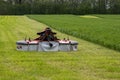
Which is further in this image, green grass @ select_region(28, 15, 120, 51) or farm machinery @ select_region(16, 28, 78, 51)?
green grass @ select_region(28, 15, 120, 51)

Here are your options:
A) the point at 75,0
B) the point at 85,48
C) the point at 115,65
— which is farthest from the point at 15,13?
the point at 115,65

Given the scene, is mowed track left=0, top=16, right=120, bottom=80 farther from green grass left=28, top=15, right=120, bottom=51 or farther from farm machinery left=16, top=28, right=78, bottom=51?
green grass left=28, top=15, right=120, bottom=51

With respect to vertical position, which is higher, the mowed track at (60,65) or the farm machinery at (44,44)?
the farm machinery at (44,44)

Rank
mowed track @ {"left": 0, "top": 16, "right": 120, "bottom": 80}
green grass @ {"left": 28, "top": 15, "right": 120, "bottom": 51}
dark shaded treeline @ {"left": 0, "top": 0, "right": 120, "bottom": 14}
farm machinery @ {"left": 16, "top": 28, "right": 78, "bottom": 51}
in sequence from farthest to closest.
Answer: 1. dark shaded treeline @ {"left": 0, "top": 0, "right": 120, "bottom": 14}
2. green grass @ {"left": 28, "top": 15, "right": 120, "bottom": 51}
3. farm machinery @ {"left": 16, "top": 28, "right": 78, "bottom": 51}
4. mowed track @ {"left": 0, "top": 16, "right": 120, "bottom": 80}

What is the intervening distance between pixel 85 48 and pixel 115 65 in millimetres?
5182

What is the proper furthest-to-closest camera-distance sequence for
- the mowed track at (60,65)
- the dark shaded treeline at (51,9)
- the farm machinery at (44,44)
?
the dark shaded treeline at (51,9) → the farm machinery at (44,44) → the mowed track at (60,65)

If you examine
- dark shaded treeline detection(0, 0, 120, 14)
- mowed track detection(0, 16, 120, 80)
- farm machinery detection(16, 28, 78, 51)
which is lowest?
dark shaded treeline detection(0, 0, 120, 14)

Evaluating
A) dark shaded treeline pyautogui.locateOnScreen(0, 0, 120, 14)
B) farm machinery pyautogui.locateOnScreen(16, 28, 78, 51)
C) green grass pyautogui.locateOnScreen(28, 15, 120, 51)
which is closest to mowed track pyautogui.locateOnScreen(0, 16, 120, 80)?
farm machinery pyautogui.locateOnScreen(16, 28, 78, 51)

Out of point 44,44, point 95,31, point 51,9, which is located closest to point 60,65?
point 44,44

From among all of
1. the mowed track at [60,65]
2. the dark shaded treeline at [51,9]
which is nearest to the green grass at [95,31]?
the mowed track at [60,65]

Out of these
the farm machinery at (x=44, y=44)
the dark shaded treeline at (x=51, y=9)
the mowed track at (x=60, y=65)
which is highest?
the farm machinery at (x=44, y=44)

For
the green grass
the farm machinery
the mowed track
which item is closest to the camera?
the mowed track

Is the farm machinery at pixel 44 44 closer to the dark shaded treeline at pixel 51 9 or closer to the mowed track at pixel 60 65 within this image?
the mowed track at pixel 60 65

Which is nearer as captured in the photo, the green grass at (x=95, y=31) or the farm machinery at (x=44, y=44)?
the farm machinery at (x=44, y=44)
